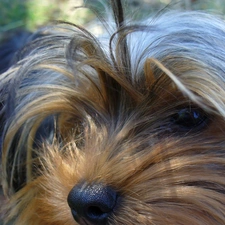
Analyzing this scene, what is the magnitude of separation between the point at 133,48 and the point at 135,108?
1.06 feet

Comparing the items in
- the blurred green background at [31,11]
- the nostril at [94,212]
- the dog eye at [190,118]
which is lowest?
the nostril at [94,212]

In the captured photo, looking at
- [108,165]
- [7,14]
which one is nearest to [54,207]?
[108,165]

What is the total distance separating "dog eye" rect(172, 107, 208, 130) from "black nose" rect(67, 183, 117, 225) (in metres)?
0.52

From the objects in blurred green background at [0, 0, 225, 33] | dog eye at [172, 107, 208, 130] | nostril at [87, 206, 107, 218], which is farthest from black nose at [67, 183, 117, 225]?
blurred green background at [0, 0, 225, 33]

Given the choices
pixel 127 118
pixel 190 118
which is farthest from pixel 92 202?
pixel 190 118

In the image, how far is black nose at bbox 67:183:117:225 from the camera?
243 cm

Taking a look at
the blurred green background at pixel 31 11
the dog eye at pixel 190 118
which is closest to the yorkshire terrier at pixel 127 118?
the dog eye at pixel 190 118

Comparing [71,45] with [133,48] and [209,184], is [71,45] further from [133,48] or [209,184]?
[209,184]

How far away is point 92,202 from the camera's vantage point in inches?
96.3

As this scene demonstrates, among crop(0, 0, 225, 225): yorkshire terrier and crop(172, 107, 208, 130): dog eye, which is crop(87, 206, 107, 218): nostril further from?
crop(172, 107, 208, 130): dog eye

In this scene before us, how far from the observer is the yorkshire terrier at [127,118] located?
2.43 m

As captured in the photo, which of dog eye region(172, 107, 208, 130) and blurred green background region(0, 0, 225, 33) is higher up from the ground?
blurred green background region(0, 0, 225, 33)

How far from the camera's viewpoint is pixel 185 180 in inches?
95.7

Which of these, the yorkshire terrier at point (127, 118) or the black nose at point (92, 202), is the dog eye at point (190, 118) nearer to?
the yorkshire terrier at point (127, 118)
